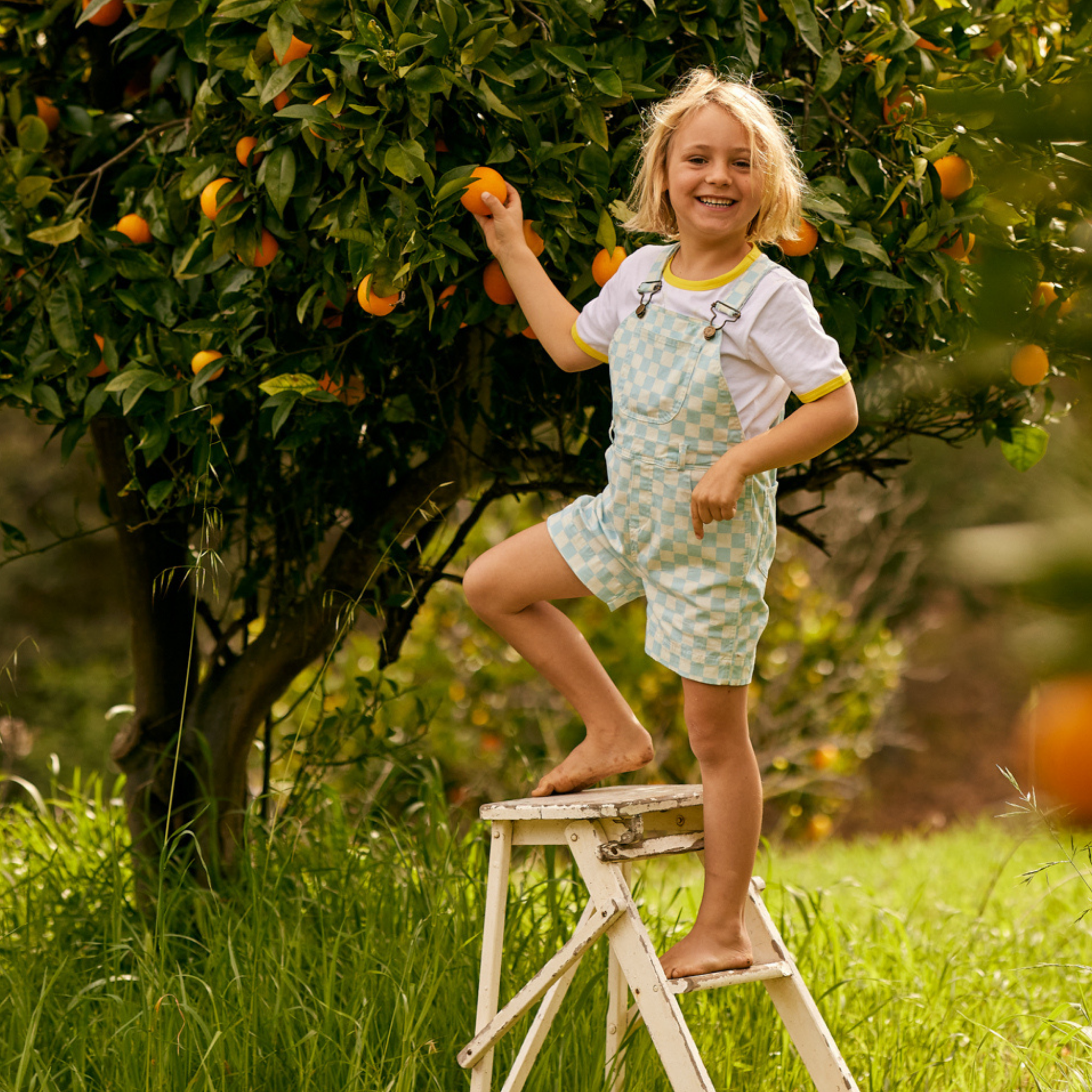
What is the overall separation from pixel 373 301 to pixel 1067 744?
138 cm

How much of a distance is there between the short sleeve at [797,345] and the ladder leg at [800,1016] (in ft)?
2.72

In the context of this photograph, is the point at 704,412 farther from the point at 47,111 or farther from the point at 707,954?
the point at 47,111

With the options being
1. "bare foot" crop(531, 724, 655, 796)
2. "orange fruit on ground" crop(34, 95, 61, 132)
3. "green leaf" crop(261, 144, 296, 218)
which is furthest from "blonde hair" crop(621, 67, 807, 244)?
"orange fruit on ground" crop(34, 95, 61, 132)

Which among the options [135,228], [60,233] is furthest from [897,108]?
[60,233]

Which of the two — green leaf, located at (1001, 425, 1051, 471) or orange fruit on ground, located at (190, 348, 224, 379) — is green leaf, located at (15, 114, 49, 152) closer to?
orange fruit on ground, located at (190, 348, 224, 379)

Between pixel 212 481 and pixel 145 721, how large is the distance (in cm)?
70

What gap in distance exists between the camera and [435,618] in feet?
17.6

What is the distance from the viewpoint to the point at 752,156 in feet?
5.12

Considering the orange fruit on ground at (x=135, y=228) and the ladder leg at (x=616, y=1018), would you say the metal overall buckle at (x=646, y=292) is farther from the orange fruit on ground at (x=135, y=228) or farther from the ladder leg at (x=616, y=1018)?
the ladder leg at (x=616, y=1018)

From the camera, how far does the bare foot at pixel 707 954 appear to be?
1655 mm

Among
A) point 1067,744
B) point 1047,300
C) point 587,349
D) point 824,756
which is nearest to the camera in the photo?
point 1067,744

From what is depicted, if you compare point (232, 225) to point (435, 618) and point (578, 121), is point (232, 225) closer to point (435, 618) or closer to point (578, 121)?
point (578, 121)

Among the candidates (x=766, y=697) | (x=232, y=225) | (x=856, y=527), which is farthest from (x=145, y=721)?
(x=856, y=527)

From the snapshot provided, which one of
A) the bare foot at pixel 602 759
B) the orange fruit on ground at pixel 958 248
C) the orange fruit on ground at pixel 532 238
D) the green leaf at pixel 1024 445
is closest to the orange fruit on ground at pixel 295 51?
the orange fruit on ground at pixel 532 238
